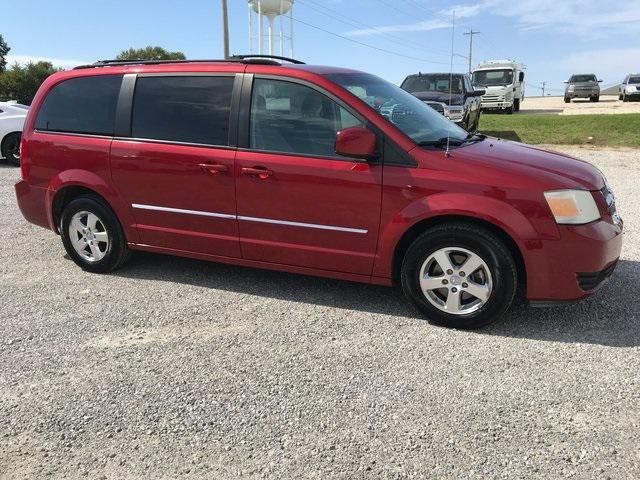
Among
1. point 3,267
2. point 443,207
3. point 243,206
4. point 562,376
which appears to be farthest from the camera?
point 3,267

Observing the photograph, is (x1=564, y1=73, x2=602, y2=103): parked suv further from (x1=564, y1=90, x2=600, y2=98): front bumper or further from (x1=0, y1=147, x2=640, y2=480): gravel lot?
(x1=0, y1=147, x2=640, y2=480): gravel lot

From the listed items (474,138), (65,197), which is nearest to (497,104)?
(474,138)

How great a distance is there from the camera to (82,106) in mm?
5012

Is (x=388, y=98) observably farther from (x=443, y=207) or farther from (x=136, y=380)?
(x=136, y=380)

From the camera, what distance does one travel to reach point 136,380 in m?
3.25

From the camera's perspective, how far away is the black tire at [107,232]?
4.98 metres

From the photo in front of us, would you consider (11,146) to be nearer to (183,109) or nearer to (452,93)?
(183,109)

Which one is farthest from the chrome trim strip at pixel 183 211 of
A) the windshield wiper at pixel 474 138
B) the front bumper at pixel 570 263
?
the front bumper at pixel 570 263

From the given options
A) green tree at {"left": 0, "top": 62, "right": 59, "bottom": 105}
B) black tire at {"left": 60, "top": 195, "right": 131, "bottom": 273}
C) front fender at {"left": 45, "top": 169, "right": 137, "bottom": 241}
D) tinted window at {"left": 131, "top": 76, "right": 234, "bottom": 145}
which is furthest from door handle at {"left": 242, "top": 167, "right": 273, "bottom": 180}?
green tree at {"left": 0, "top": 62, "right": 59, "bottom": 105}

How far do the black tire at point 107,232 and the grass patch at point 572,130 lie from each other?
1233 cm

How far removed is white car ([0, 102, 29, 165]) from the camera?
12.0 metres

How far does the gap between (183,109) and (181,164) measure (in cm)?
48

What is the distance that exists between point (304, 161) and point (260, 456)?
218 centimetres

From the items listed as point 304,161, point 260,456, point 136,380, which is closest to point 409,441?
point 260,456
